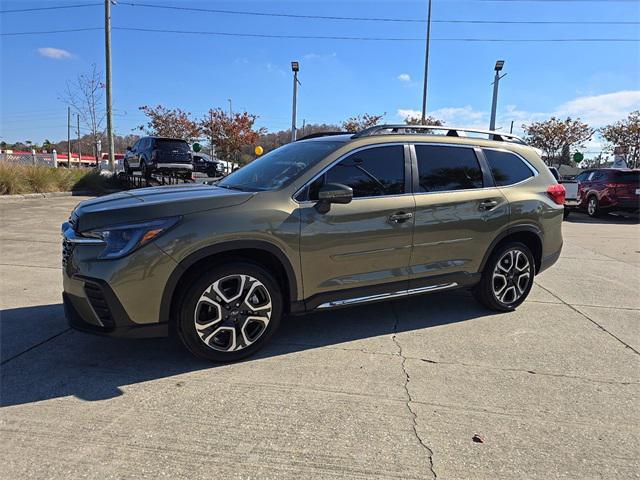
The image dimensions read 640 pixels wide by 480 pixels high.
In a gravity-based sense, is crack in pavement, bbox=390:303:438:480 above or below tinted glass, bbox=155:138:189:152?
below

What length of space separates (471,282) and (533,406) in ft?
5.91

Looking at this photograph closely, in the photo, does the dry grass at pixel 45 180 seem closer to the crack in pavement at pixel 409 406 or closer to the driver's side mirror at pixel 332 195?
the driver's side mirror at pixel 332 195

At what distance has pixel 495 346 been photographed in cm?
419

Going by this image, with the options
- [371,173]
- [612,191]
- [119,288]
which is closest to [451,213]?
[371,173]

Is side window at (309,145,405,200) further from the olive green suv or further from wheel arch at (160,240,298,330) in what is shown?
wheel arch at (160,240,298,330)

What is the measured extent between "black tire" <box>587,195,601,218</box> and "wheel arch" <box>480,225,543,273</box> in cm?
1313

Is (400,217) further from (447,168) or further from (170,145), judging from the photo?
(170,145)

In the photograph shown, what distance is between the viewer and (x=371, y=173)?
419 cm

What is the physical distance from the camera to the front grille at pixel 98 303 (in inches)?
128

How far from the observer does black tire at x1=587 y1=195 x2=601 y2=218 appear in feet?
53.5

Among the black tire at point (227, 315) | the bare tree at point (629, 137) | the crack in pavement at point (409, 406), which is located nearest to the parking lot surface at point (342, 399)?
the crack in pavement at point (409, 406)

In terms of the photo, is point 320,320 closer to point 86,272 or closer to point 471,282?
Answer: point 471,282

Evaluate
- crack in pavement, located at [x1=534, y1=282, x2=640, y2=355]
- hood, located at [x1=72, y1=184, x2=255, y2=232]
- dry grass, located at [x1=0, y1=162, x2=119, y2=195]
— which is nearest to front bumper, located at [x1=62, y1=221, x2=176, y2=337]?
hood, located at [x1=72, y1=184, x2=255, y2=232]

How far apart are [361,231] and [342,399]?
4.66 ft
